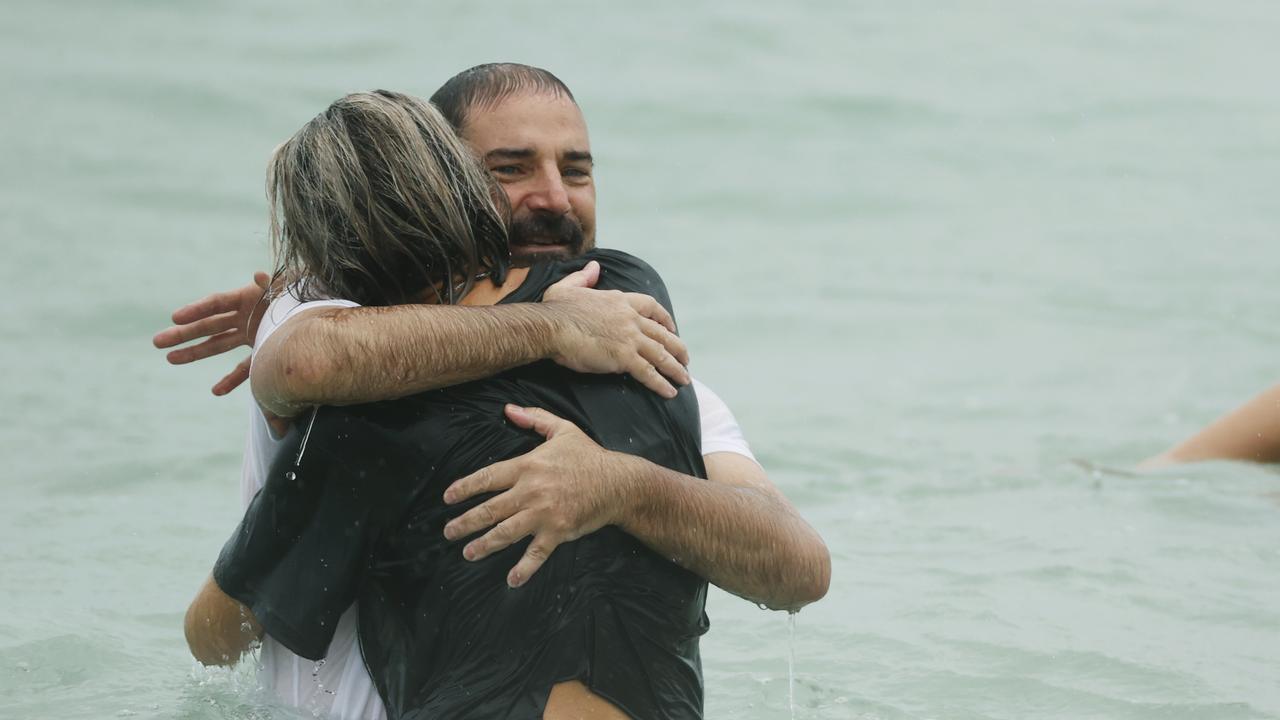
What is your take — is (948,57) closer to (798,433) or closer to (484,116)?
(798,433)

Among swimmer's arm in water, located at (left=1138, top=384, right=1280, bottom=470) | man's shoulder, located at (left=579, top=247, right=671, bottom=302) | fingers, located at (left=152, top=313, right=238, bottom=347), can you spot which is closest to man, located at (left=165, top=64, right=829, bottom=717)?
man's shoulder, located at (left=579, top=247, right=671, bottom=302)

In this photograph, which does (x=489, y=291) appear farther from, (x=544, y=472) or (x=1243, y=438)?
(x=1243, y=438)

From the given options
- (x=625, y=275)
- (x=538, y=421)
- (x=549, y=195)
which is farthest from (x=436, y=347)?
(x=549, y=195)

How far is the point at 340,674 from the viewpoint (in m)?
3.31

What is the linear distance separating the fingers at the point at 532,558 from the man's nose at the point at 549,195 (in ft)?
3.17

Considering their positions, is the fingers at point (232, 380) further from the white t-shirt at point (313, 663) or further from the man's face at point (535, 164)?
the man's face at point (535, 164)

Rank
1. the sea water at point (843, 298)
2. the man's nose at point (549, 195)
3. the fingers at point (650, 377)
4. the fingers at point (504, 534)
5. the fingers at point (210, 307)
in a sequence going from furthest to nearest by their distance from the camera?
the sea water at point (843, 298) → the fingers at point (210, 307) → the man's nose at point (549, 195) → the fingers at point (650, 377) → the fingers at point (504, 534)

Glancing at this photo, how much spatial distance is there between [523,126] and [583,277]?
54 centimetres

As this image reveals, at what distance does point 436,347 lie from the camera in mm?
2945

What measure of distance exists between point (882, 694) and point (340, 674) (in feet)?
6.70

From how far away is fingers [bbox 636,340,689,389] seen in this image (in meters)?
3.12

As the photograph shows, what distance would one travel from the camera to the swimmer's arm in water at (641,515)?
290 centimetres

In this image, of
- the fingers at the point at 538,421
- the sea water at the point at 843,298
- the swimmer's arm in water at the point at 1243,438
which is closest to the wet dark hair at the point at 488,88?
the fingers at the point at 538,421

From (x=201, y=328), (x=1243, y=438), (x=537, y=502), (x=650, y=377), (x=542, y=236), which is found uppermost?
(x=542, y=236)
